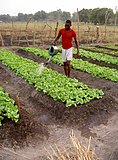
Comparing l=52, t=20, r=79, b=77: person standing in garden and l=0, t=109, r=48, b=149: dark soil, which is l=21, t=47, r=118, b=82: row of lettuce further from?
l=0, t=109, r=48, b=149: dark soil

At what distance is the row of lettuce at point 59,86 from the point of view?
7613mm

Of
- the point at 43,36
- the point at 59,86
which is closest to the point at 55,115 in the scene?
the point at 59,86

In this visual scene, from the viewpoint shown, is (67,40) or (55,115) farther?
(67,40)

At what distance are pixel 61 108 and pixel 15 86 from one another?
10.1 ft

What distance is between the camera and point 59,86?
8.51 m

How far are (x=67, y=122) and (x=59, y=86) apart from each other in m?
1.68

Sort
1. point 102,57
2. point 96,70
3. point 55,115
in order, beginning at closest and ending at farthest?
1. point 55,115
2. point 96,70
3. point 102,57

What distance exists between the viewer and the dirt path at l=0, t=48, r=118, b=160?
5.78 m

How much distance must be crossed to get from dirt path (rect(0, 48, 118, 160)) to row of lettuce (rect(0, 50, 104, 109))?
0.16 metres

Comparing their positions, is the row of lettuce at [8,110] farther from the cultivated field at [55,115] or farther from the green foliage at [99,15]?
the green foliage at [99,15]

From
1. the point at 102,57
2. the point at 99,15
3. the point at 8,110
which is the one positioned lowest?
the point at 8,110

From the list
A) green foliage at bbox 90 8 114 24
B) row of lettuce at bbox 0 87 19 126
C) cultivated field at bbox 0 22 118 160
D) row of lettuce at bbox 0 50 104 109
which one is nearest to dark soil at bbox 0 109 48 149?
cultivated field at bbox 0 22 118 160

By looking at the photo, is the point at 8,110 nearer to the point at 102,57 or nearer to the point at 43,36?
the point at 102,57

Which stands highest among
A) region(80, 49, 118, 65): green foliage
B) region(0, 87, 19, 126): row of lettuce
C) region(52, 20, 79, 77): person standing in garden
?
region(52, 20, 79, 77): person standing in garden
